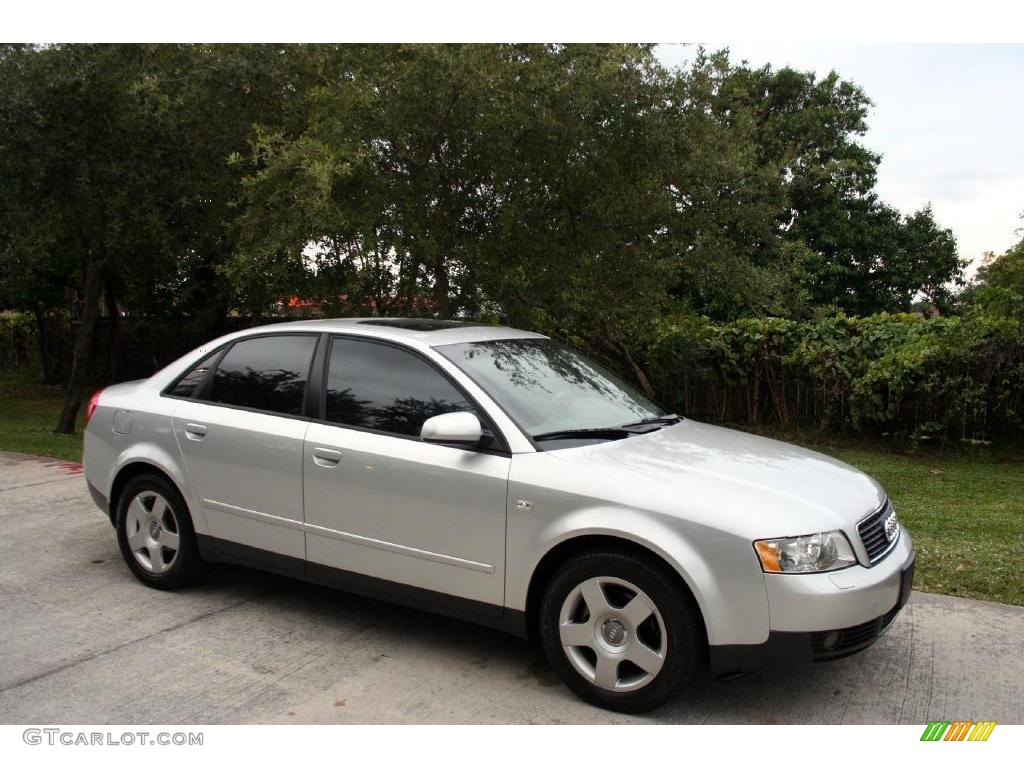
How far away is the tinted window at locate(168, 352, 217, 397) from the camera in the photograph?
5504mm

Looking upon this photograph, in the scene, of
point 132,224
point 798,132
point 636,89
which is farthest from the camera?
point 798,132

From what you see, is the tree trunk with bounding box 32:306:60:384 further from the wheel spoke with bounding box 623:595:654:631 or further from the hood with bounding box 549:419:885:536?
the wheel spoke with bounding box 623:595:654:631

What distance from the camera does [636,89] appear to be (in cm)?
844

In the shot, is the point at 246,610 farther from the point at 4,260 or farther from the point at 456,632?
the point at 4,260

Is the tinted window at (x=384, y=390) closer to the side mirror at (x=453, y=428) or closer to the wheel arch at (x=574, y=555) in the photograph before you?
the side mirror at (x=453, y=428)

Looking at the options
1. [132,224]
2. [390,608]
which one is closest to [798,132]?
[132,224]

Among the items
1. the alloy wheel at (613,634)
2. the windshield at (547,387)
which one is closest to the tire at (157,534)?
the windshield at (547,387)

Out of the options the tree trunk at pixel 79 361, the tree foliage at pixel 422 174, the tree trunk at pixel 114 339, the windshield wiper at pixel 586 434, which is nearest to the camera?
the windshield wiper at pixel 586 434

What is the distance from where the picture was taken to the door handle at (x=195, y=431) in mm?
5258

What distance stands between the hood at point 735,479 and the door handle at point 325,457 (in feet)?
3.79

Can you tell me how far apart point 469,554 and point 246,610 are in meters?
1.66

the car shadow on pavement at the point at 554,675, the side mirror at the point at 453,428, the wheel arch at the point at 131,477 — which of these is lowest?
the car shadow on pavement at the point at 554,675

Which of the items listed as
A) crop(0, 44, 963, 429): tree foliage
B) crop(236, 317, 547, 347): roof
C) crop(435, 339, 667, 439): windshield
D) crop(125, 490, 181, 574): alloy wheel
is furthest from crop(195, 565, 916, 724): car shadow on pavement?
crop(0, 44, 963, 429): tree foliage

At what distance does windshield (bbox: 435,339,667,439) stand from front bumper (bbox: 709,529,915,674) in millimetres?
1302
